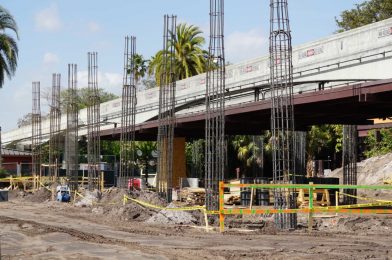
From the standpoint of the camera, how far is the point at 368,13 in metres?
61.1

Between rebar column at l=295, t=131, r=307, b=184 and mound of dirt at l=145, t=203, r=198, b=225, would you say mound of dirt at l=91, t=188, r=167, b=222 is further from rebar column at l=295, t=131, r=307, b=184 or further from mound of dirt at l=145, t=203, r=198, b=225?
rebar column at l=295, t=131, r=307, b=184

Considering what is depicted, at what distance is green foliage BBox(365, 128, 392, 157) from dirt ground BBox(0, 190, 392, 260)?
31.7 m

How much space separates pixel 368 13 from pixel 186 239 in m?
48.6

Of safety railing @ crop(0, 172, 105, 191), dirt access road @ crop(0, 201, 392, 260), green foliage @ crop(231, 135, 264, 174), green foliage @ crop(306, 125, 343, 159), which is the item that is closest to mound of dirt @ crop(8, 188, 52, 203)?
safety railing @ crop(0, 172, 105, 191)

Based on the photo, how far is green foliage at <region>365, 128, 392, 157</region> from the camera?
54219 millimetres

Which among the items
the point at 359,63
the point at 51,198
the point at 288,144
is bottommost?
the point at 51,198

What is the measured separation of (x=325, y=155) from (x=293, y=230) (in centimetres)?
4932

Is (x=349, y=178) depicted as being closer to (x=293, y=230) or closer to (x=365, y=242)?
(x=293, y=230)

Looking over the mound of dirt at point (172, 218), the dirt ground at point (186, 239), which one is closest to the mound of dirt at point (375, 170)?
the dirt ground at point (186, 239)

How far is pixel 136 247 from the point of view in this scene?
15.5 m

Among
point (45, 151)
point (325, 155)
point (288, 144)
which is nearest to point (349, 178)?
point (288, 144)

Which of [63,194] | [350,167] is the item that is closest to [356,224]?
[350,167]

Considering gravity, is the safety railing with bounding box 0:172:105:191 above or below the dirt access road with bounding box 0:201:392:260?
above

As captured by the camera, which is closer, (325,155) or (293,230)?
(293,230)
